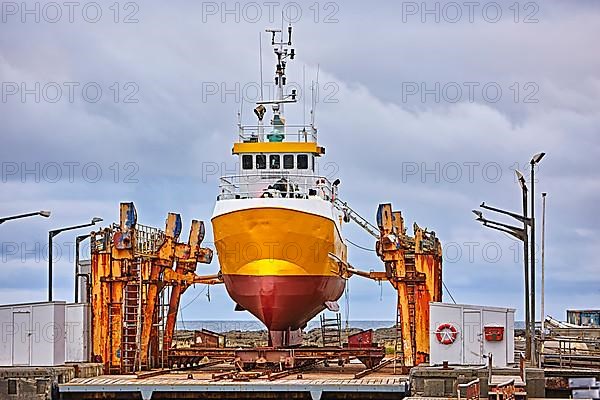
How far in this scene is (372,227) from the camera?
4984cm

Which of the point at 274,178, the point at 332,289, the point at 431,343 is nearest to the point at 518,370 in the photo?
the point at 431,343

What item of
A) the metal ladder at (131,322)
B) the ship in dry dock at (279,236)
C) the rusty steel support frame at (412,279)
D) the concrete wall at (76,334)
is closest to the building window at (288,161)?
the ship in dry dock at (279,236)

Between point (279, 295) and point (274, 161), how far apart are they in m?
6.88

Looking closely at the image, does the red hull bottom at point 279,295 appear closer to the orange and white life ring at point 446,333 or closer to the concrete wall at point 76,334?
the concrete wall at point 76,334

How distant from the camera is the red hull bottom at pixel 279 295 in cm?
3959

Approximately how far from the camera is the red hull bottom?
39594mm

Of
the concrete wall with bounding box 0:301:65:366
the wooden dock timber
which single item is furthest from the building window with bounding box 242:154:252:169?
the wooden dock timber

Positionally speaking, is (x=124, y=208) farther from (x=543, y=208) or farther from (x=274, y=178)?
(x=543, y=208)

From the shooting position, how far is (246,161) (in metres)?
44.8

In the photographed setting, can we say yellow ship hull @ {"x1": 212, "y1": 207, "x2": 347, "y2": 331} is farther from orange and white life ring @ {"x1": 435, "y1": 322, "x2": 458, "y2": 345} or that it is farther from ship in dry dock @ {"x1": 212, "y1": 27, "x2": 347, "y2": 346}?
orange and white life ring @ {"x1": 435, "y1": 322, "x2": 458, "y2": 345}

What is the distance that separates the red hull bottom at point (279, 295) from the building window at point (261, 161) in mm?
5354

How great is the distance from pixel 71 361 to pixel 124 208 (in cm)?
555

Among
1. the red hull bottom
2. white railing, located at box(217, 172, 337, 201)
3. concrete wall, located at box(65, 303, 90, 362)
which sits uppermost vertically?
white railing, located at box(217, 172, 337, 201)

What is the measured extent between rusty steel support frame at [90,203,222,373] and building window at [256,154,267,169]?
5.01m
